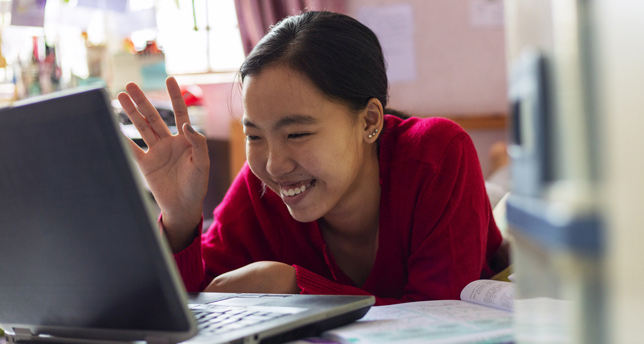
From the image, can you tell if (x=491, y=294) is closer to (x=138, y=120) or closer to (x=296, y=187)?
(x=296, y=187)

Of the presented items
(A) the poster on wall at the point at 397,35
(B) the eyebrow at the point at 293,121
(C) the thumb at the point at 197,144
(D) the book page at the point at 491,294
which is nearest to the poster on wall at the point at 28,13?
(A) the poster on wall at the point at 397,35

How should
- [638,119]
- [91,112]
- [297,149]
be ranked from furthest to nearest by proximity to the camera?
[297,149] → [91,112] → [638,119]

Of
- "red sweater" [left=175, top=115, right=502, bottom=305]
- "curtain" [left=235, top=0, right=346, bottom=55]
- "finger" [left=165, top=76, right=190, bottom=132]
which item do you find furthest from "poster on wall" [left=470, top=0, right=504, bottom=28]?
"finger" [left=165, top=76, right=190, bottom=132]

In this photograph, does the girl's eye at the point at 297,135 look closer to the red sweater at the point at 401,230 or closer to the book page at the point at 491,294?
the red sweater at the point at 401,230

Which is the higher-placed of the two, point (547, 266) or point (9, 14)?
point (9, 14)

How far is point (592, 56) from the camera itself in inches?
9.5

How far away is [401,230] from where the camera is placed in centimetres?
105

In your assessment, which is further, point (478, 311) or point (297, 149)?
point (297, 149)

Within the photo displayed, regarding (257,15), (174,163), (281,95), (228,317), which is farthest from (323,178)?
(257,15)

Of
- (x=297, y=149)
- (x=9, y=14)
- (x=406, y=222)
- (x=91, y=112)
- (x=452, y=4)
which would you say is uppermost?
(x=9, y=14)

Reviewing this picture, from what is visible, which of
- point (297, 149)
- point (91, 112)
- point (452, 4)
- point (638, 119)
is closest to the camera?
point (638, 119)

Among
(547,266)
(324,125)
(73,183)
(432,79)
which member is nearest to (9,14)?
(432,79)

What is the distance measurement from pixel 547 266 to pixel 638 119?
10cm

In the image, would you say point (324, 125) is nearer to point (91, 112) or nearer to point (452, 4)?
point (91, 112)
